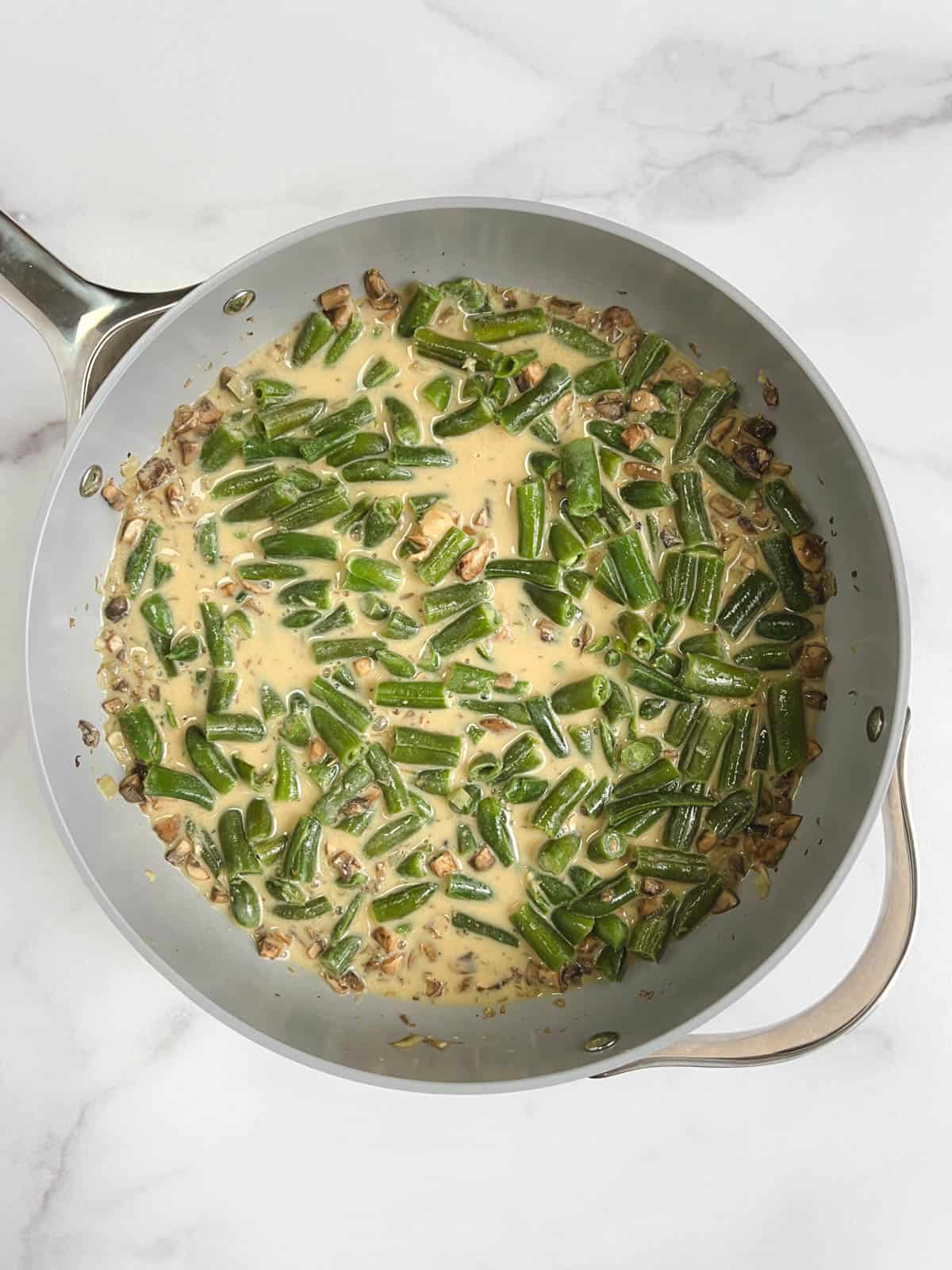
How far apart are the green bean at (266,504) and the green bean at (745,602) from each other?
116 centimetres

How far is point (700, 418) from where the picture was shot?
2.91 metres

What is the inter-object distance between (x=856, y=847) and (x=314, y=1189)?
1816 mm

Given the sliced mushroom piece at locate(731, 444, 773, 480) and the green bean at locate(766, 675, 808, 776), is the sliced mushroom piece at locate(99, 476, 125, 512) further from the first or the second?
the green bean at locate(766, 675, 808, 776)

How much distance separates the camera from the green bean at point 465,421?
2832 mm

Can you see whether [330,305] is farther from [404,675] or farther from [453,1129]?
[453,1129]

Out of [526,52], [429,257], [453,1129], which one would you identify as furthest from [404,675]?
[526,52]

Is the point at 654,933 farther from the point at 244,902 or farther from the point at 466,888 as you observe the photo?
the point at 244,902

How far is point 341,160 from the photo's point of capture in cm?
298

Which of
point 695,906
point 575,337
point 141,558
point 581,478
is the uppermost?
point 575,337

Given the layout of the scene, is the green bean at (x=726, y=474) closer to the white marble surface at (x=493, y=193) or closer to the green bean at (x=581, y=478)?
the green bean at (x=581, y=478)

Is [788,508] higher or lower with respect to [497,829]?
higher

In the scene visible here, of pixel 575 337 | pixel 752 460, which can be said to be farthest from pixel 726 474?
pixel 575 337

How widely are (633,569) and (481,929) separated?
1.07 meters

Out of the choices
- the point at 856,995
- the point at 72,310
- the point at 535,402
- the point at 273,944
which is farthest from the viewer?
the point at 273,944
